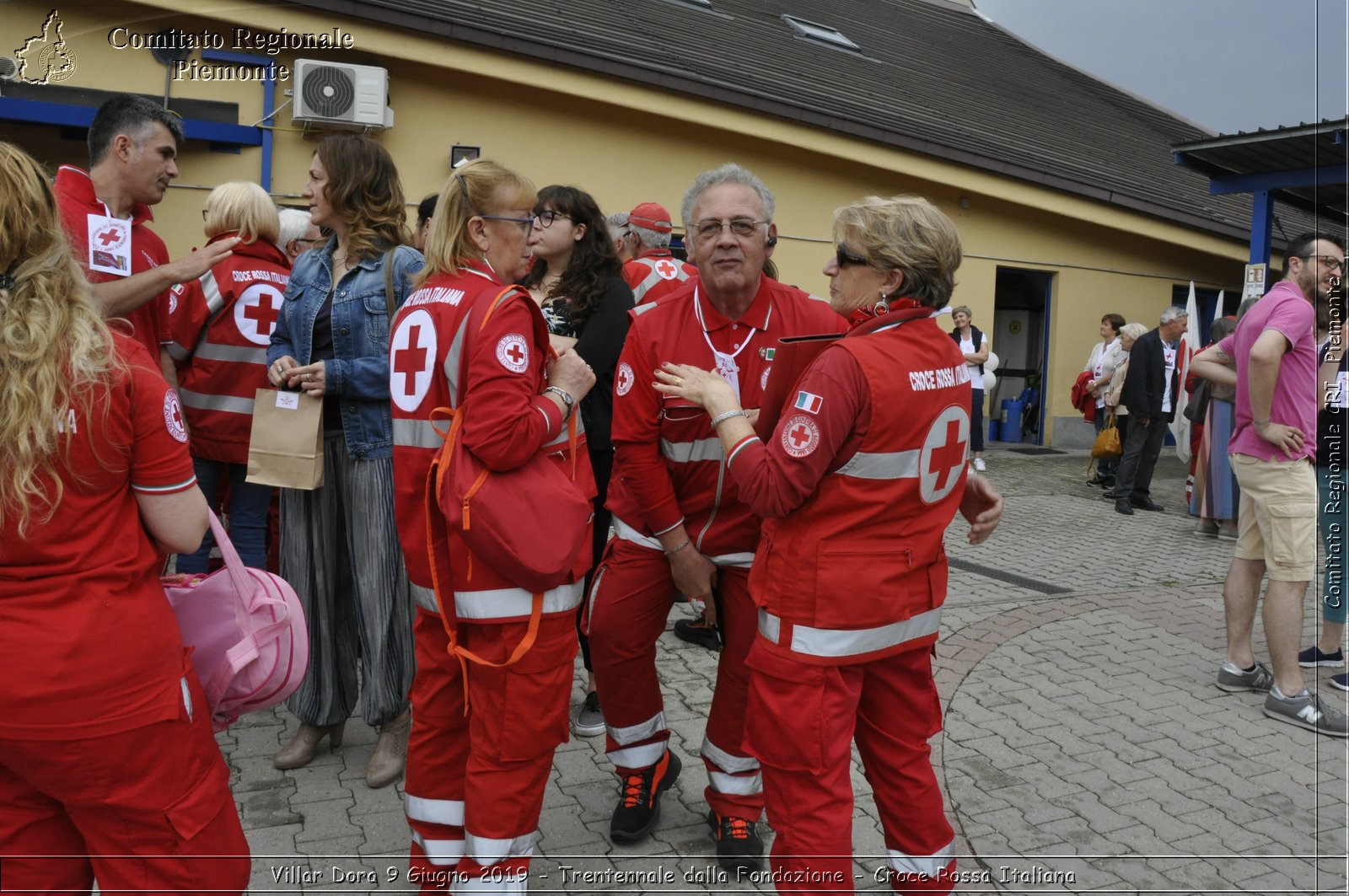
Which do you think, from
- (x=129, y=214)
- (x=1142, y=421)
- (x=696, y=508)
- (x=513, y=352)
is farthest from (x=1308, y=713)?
(x=1142, y=421)

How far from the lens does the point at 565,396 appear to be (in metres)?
2.96

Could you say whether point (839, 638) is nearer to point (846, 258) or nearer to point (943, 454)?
point (943, 454)

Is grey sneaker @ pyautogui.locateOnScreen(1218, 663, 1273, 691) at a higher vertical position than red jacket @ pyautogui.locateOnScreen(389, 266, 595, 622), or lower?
lower

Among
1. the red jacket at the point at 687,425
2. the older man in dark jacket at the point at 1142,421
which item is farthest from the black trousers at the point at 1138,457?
the red jacket at the point at 687,425

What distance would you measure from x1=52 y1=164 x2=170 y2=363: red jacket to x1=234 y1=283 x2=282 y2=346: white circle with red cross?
0.95ft

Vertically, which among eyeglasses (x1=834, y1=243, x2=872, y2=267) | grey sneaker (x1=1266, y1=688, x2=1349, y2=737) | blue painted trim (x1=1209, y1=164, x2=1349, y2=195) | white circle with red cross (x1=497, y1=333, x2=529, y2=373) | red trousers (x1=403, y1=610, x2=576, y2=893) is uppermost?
blue painted trim (x1=1209, y1=164, x2=1349, y2=195)

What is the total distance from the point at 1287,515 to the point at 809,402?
11.6ft

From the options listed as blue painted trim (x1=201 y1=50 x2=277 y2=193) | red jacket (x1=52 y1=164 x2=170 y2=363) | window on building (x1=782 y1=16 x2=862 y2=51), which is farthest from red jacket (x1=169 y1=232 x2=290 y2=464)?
window on building (x1=782 y1=16 x2=862 y2=51)

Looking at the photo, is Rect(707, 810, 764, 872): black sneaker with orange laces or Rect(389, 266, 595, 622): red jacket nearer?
Rect(389, 266, 595, 622): red jacket

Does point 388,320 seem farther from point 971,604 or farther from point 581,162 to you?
point 581,162

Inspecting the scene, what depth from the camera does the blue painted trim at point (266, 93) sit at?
33.5 ft

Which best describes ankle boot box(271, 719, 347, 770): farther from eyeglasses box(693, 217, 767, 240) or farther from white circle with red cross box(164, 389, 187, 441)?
eyeglasses box(693, 217, 767, 240)

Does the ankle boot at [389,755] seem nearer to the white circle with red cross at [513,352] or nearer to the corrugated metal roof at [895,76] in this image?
the white circle with red cross at [513,352]

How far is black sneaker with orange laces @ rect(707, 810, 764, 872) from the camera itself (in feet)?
11.3
